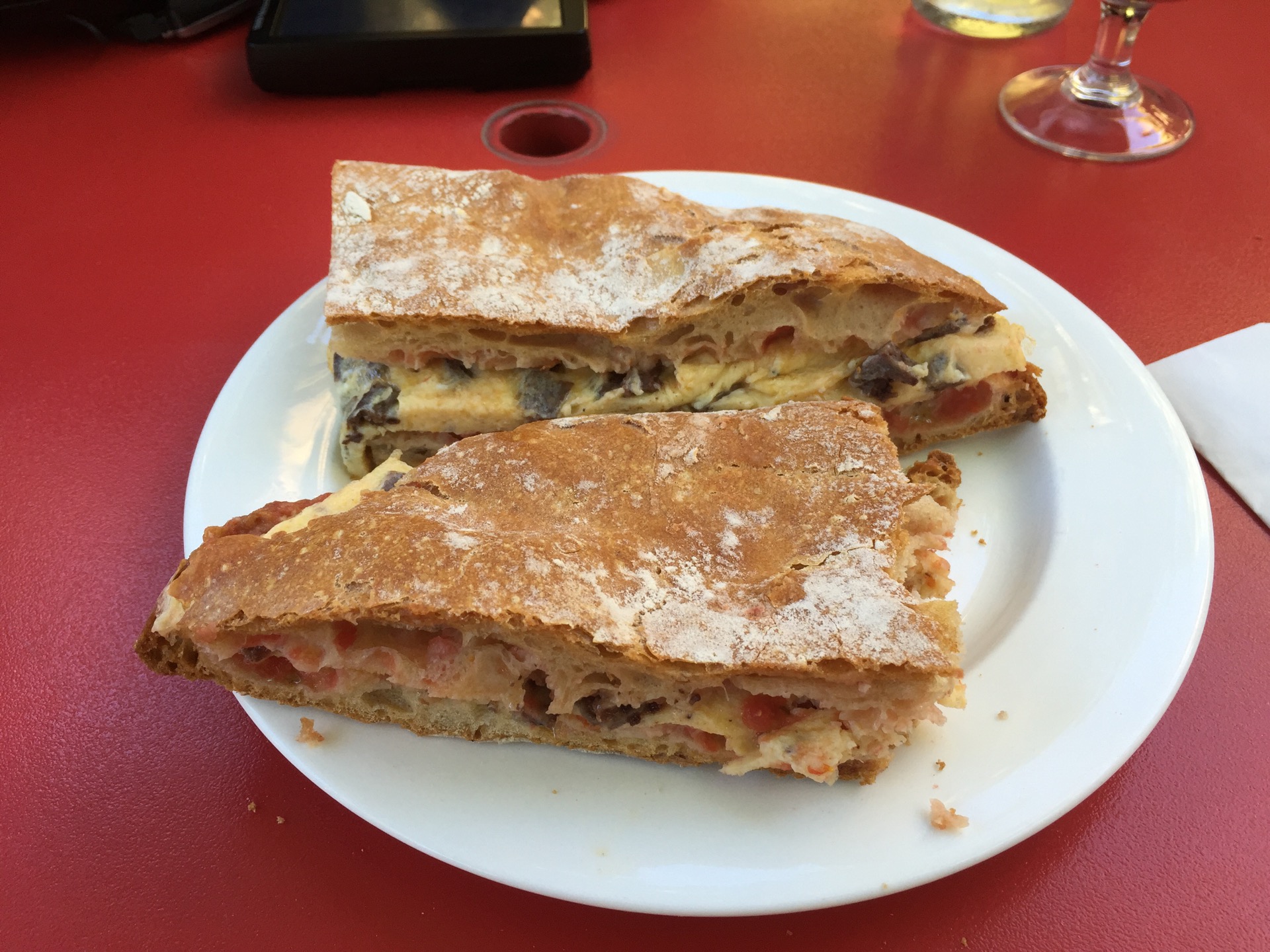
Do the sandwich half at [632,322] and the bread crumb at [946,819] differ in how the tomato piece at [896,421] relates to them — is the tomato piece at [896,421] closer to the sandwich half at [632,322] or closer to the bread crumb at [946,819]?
the sandwich half at [632,322]

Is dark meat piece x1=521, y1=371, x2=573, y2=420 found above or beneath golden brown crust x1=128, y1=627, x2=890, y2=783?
above

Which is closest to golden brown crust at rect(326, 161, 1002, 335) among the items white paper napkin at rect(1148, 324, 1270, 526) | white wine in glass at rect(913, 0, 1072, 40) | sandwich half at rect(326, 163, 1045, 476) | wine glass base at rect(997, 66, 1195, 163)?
sandwich half at rect(326, 163, 1045, 476)

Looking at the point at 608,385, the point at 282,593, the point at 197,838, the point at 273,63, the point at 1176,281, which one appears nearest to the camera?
the point at 282,593

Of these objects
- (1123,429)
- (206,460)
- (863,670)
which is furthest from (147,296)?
(1123,429)

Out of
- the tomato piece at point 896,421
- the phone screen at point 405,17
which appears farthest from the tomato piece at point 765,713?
the phone screen at point 405,17

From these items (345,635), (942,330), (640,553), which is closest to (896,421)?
(942,330)

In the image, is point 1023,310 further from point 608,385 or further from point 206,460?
point 206,460

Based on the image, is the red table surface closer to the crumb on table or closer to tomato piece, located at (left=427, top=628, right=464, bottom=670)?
the crumb on table
